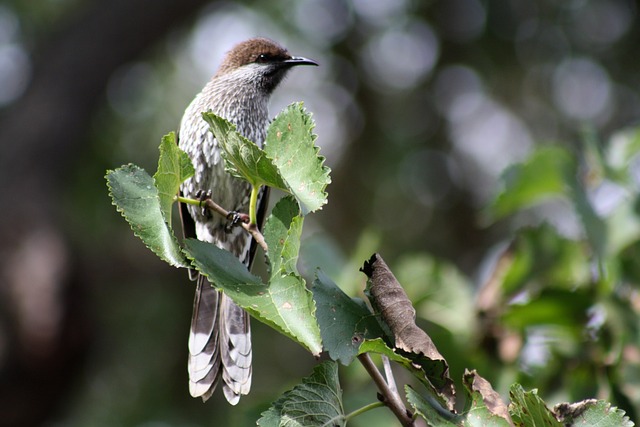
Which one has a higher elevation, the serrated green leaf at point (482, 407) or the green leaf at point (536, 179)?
the green leaf at point (536, 179)

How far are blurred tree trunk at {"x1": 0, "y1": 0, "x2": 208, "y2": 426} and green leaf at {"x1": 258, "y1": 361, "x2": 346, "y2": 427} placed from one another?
541 centimetres

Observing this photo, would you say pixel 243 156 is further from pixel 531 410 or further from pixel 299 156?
pixel 531 410

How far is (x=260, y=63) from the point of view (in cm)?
326

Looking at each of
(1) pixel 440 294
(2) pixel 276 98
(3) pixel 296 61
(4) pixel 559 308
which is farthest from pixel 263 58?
(2) pixel 276 98

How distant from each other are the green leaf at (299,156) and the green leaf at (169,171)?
168 mm

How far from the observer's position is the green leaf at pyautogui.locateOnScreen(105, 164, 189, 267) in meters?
1.34

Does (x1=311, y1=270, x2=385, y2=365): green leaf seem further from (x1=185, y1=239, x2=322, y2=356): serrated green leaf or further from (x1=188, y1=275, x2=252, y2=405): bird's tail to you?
(x1=188, y1=275, x2=252, y2=405): bird's tail

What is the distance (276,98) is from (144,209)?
5.87m

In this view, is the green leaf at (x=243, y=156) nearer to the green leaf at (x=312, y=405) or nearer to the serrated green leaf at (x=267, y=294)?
the serrated green leaf at (x=267, y=294)

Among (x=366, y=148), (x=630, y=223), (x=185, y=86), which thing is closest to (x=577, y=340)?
(x=630, y=223)

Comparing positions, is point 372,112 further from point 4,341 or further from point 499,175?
point 499,175

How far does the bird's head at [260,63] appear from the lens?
3.15 meters

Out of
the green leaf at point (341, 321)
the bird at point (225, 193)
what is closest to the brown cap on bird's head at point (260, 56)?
the bird at point (225, 193)

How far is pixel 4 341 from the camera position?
623cm
